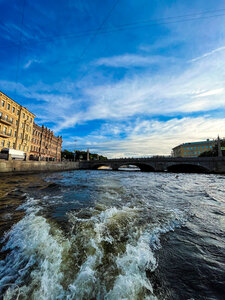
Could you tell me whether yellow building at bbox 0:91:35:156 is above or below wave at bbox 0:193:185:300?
above

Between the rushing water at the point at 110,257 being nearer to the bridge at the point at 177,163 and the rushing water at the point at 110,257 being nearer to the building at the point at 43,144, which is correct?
the bridge at the point at 177,163

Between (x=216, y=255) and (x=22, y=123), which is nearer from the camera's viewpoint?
(x=216, y=255)

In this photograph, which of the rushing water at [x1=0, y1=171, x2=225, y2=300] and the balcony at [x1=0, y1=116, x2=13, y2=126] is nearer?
the rushing water at [x1=0, y1=171, x2=225, y2=300]

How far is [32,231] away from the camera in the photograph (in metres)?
3.38

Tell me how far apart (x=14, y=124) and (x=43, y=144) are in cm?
2001

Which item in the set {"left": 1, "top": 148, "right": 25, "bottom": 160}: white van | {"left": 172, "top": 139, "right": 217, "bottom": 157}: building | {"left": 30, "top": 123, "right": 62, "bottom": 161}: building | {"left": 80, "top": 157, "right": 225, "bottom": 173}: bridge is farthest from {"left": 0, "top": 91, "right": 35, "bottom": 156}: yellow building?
{"left": 172, "top": 139, "right": 217, "bottom": 157}: building

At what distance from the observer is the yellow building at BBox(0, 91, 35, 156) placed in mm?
28234

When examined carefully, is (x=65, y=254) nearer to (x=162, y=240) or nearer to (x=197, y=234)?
(x=162, y=240)

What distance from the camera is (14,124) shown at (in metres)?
31.8

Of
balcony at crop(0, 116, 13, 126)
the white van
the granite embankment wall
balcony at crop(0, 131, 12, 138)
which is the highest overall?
balcony at crop(0, 116, 13, 126)

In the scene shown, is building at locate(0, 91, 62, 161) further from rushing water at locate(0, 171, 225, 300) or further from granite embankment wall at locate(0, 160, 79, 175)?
rushing water at locate(0, 171, 225, 300)

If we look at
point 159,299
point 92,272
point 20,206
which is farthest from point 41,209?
point 159,299

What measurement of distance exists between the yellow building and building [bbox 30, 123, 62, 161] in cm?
632

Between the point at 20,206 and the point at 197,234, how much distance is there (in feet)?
22.5
